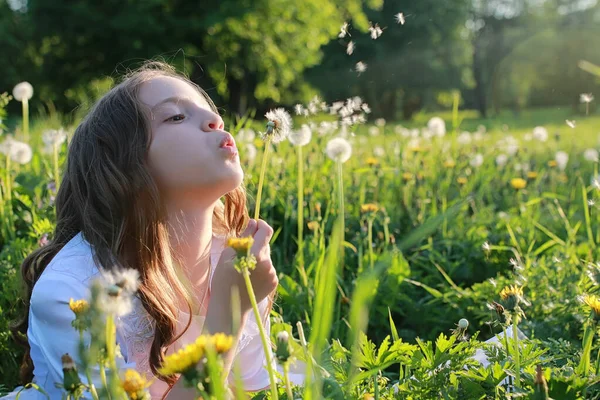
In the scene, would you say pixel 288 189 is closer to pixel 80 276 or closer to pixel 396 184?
pixel 396 184

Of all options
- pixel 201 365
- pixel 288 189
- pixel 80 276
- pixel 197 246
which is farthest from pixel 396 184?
pixel 201 365

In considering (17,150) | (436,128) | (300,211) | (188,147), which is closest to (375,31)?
(300,211)

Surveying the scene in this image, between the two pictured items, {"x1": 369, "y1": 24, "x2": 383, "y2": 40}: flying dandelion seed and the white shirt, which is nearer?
the white shirt

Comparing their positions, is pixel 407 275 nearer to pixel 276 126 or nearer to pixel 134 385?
pixel 276 126

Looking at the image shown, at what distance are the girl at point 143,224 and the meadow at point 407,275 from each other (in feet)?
0.83

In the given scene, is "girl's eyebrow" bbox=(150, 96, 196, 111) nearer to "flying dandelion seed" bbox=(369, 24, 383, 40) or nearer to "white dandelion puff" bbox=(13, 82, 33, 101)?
"flying dandelion seed" bbox=(369, 24, 383, 40)

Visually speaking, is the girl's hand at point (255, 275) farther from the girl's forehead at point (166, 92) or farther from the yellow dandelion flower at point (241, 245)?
the girl's forehead at point (166, 92)

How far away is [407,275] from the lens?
2.16 m

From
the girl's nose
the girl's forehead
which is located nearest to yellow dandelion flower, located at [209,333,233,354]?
the girl's nose

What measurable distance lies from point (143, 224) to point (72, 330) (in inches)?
11.5

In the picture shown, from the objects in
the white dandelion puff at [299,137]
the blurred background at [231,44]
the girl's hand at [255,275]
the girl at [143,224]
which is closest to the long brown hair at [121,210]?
the girl at [143,224]

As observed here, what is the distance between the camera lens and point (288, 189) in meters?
2.72

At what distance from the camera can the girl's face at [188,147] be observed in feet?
4.49

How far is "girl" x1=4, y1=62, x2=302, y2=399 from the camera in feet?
4.35
